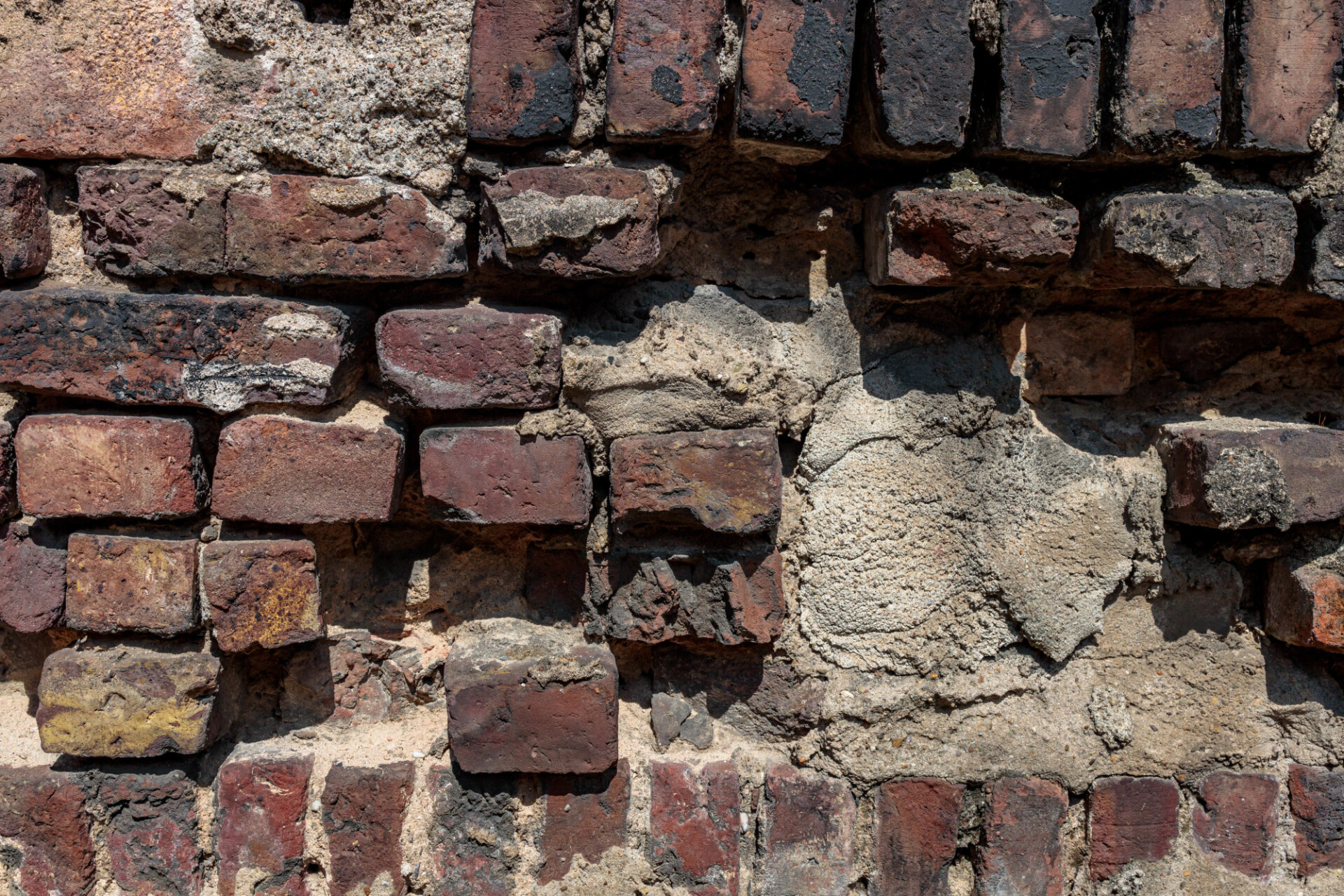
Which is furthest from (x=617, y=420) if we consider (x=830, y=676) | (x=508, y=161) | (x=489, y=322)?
(x=830, y=676)

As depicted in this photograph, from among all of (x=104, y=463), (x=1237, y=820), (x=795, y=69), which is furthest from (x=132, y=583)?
(x=1237, y=820)

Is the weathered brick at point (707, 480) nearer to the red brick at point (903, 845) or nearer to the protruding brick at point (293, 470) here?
the protruding brick at point (293, 470)

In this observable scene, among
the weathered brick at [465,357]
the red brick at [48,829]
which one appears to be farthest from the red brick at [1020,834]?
the red brick at [48,829]

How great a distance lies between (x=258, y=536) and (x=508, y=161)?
1.70 feet

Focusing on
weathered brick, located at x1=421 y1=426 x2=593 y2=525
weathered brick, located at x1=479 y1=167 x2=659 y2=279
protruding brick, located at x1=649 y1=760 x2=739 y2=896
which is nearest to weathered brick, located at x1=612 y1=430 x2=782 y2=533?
weathered brick, located at x1=421 y1=426 x2=593 y2=525

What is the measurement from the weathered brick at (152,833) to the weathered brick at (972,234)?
1058 mm

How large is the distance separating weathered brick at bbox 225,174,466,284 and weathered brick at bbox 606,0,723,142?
251mm

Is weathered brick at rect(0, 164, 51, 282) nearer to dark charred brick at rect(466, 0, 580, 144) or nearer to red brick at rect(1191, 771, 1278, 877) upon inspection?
dark charred brick at rect(466, 0, 580, 144)

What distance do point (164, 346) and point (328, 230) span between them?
22 cm

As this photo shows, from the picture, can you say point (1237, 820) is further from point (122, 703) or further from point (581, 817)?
point (122, 703)

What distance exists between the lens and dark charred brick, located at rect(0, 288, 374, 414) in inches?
38.4

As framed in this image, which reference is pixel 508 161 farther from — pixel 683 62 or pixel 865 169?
pixel 865 169

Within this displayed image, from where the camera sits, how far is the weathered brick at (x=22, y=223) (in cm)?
98

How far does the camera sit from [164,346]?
0.98 metres
